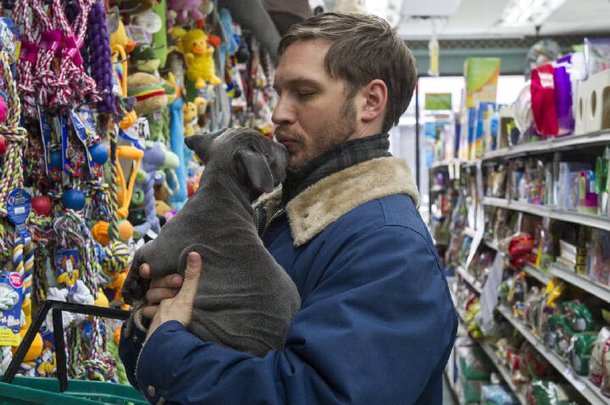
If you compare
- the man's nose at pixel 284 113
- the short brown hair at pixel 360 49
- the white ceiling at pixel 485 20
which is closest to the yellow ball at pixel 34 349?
the man's nose at pixel 284 113

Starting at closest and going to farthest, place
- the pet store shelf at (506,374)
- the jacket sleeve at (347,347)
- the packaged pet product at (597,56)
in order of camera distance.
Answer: the jacket sleeve at (347,347), the packaged pet product at (597,56), the pet store shelf at (506,374)

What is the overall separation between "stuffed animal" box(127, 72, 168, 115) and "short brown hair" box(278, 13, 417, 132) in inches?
37.8

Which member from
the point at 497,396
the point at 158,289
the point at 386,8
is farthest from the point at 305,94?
the point at 386,8

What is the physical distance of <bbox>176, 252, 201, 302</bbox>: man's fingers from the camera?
1198 mm

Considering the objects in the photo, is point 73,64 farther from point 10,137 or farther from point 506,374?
point 506,374

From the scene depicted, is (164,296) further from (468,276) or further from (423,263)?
(468,276)

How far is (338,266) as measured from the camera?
115 cm

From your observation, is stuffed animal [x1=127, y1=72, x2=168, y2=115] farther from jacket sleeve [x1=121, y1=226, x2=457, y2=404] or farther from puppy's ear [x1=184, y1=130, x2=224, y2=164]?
jacket sleeve [x1=121, y1=226, x2=457, y2=404]

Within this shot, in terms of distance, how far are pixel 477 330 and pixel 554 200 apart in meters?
2.05

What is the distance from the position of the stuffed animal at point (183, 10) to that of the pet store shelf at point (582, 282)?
1833 mm

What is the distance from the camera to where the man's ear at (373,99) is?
132 cm

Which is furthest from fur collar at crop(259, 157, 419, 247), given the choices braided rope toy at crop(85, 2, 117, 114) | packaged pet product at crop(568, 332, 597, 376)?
packaged pet product at crop(568, 332, 597, 376)

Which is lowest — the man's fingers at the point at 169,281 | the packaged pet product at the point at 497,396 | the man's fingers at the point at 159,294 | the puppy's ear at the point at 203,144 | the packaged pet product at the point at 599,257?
the packaged pet product at the point at 497,396

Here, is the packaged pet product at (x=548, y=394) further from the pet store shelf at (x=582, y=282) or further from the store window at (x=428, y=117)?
the store window at (x=428, y=117)
